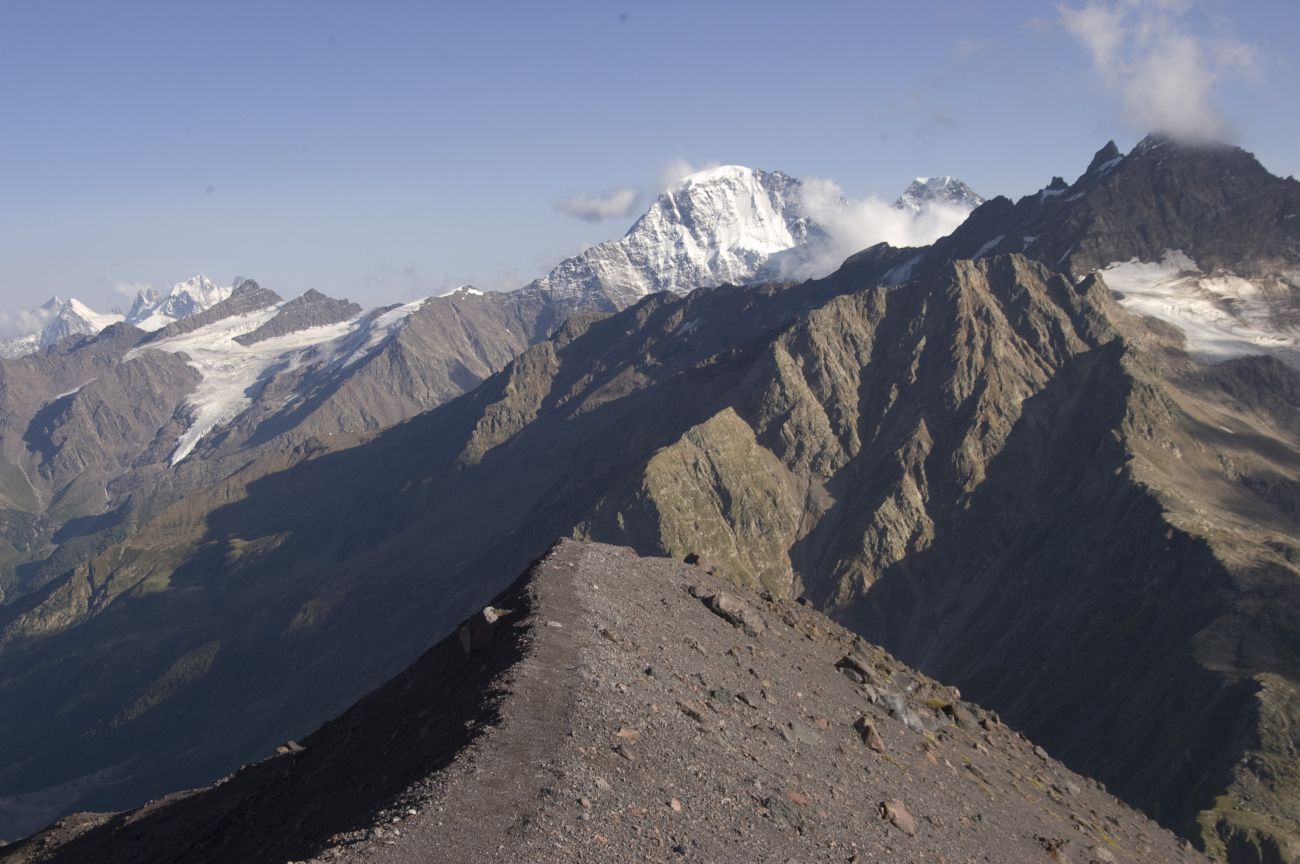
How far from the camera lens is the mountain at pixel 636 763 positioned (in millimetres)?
41781

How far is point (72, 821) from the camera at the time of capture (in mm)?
77750

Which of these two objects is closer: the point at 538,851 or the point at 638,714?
the point at 538,851

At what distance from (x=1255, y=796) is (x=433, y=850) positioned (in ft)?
560

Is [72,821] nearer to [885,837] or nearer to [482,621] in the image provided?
[482,621]

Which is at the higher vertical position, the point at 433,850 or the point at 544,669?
the point at 544,669

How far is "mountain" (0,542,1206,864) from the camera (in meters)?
41.8

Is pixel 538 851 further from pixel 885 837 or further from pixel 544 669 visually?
pixel 885 837

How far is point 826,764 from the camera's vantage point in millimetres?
57219

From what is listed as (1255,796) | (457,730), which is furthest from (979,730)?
(1255,796)

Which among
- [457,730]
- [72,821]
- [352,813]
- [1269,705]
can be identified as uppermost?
[1269,705]

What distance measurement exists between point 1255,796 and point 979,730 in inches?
4613

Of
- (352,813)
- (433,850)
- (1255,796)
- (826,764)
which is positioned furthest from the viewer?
(1255,796)

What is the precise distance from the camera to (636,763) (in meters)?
46.2

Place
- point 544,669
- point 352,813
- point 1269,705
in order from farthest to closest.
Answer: point 1269,705 → point 544,669 → point 352,813
